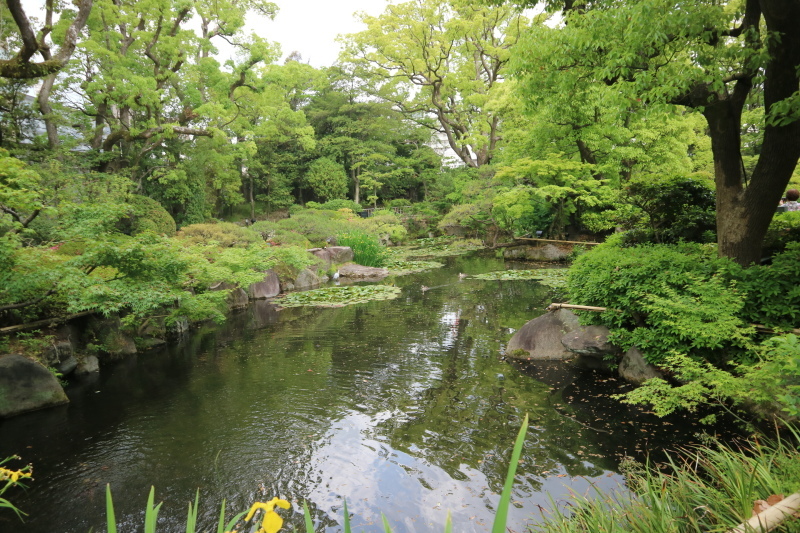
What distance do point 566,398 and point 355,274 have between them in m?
10.5

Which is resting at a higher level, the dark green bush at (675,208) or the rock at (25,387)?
the dark green bush at (675,208)

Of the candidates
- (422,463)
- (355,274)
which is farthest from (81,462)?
(355,274)

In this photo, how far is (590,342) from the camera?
6.14 m

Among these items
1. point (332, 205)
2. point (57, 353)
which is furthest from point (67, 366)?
point (332, 205)

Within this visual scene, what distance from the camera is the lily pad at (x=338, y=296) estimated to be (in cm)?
1147

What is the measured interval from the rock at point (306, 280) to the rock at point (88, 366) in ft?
22.7

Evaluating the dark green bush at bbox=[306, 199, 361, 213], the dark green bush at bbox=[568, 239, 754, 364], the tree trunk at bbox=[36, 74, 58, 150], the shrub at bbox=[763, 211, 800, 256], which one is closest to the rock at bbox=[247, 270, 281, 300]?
the tree trunk at bbox=[36, 74, 58, 150]

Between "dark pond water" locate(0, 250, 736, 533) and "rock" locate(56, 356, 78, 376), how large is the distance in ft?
1.03

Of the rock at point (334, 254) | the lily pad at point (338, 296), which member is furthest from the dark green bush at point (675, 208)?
the rock at point (334, 254)

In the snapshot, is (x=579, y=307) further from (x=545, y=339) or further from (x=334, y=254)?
(x=334, y=254)

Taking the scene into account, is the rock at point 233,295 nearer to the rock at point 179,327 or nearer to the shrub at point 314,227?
the rock at point 179,327

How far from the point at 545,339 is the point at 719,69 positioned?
423cm

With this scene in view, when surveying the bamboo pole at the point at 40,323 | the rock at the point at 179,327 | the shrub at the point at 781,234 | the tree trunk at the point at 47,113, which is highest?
the tree trunk at the point at 47,113

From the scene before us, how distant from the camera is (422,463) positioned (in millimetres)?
4289
